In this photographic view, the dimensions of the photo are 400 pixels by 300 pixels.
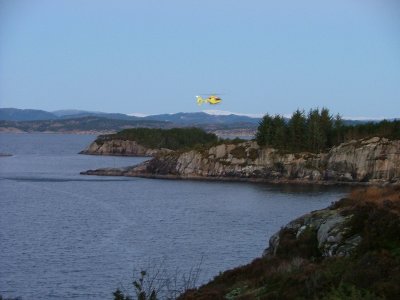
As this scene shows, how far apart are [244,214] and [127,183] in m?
47.6

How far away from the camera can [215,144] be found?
14000 cm

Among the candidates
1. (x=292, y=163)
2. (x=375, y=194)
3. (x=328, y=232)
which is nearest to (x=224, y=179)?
(x=292, y=163)

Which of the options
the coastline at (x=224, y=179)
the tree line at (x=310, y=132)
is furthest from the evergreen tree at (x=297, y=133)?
the coastline at (x=224, y=179)

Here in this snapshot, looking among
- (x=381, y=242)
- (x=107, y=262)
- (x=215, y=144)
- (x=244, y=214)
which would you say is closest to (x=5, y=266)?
(x=107, y=262)

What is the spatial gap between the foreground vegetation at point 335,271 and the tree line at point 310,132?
105428 mm

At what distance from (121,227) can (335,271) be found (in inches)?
1913

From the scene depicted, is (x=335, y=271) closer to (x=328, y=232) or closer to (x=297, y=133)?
(x=328, y=232)

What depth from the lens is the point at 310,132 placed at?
451 feet

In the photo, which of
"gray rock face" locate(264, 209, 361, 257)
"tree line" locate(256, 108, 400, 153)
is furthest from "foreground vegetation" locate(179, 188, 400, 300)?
"tree line" locate(256, 108, 400, 153)

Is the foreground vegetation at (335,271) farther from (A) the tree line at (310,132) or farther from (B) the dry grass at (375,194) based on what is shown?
(A) the tree line at (310,132)

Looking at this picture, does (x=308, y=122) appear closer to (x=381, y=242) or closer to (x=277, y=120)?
(x=277, y=120)

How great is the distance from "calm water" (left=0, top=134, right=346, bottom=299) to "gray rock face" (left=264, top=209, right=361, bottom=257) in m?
12.8

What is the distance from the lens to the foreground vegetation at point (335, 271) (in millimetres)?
17227

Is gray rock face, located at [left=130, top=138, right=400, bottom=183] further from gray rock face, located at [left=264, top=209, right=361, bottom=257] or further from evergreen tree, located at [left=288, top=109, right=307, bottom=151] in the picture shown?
gray rock face, located at [left=264, top=209, right=361, bottom=257]
